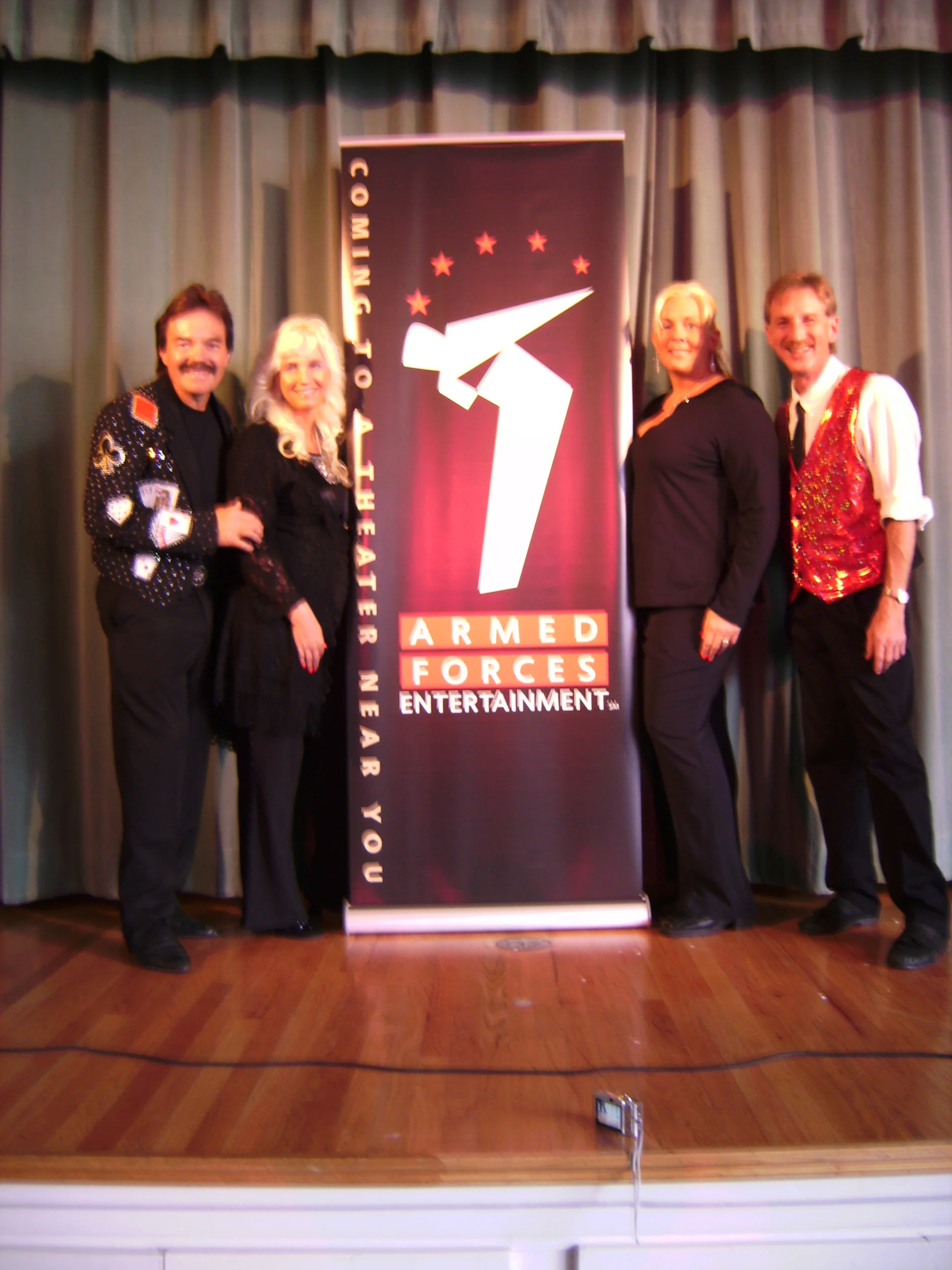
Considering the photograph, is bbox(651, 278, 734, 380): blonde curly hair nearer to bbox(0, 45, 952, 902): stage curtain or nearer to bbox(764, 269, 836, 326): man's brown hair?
bbox(764, 269, 836, 326): man's brown hair

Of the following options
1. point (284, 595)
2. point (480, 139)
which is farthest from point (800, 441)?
point (284, 595)

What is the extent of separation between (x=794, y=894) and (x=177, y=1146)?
5.97 feet

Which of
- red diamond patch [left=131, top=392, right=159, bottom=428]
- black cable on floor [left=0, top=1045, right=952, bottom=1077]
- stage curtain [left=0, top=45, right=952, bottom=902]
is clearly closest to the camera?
black cable on floor [left=0, top=1045, right=952, bottom=1077]

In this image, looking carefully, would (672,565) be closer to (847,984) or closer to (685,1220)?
(847,984)

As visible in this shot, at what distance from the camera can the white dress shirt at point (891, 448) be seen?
2.14 m

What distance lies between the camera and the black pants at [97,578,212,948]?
7.19 feet

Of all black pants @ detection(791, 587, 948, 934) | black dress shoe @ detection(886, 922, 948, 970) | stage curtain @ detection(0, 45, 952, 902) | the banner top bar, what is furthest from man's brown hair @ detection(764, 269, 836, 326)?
black dress shoe @ detection(886, 922, 948, 970)

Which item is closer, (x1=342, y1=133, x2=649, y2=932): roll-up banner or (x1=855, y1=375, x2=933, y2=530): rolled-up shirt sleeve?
(x1=855, y1=375, x2=933, y2=530): rolled-up shirt sleeve

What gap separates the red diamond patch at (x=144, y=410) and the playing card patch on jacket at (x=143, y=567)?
0.97 feet

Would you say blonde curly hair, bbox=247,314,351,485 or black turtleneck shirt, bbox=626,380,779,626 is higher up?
blonde curly hair, bbox=247,314,351,485

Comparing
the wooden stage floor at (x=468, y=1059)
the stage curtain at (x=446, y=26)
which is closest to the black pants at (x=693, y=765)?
the wooden stage floor at (x=468, y=1059)

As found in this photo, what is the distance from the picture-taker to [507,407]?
2.43 metres

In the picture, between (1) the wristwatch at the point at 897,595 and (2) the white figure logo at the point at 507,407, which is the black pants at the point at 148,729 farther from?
(1) the wristwatch at the point at 897,595

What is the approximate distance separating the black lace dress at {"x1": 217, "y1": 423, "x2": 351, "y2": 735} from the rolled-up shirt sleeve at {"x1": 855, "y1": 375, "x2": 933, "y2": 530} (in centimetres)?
123
